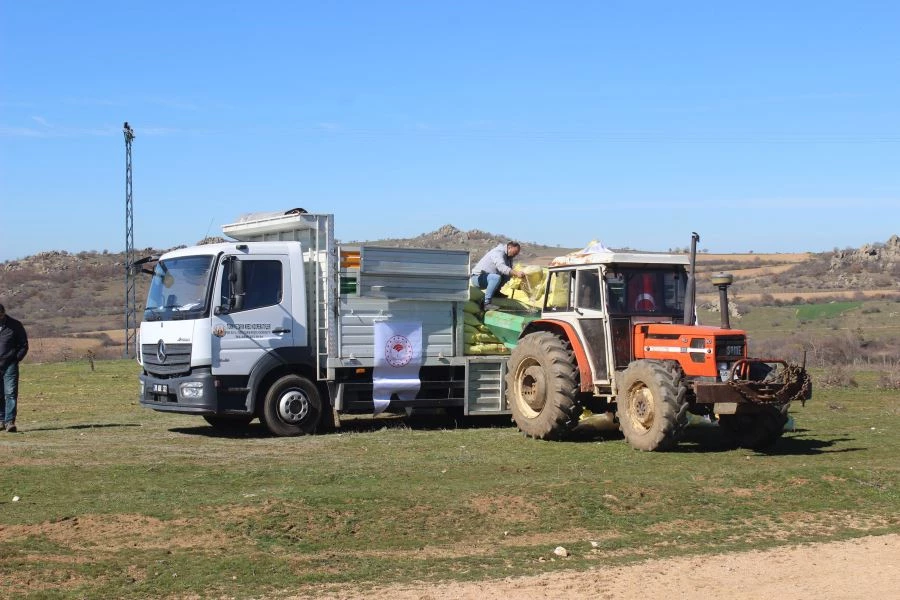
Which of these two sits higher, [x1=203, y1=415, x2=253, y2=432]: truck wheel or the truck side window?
the truck side window

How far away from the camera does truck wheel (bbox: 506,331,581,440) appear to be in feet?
49.9

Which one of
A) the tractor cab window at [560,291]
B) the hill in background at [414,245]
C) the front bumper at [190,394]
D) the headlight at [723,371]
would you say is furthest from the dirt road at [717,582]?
the hill in background at [414,245]

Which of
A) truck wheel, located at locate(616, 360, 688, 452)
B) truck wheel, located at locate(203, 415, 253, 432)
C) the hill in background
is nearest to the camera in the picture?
truck wheel, located at locate(616, 360, 688, 452)

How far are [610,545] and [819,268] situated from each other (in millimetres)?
70859

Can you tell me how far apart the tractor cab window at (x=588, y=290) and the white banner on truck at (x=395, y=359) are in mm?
2772

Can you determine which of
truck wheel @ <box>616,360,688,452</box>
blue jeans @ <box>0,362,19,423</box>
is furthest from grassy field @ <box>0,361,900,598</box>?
blue jeans @ <box>0,362,19,423</box>

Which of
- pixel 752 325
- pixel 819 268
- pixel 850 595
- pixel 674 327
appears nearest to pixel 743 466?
pixel 674 327

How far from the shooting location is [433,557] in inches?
362

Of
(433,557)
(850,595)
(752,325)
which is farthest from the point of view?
(752,325)

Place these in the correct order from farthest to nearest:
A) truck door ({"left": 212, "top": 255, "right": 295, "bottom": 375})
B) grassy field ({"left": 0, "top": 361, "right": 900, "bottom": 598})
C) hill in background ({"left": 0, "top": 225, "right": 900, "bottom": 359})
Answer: hill in background ({"left": 0, "top": 225, "right": 900, "bottom": 359})
truck door ({"left": 212, "top": 255, "right": 295, "bottom": 375})
grassy field ({"left": 0, "top": 361, "right": 900, "bottom": 598})

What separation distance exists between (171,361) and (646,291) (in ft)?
21.8

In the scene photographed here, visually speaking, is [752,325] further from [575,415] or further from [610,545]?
[610,545]

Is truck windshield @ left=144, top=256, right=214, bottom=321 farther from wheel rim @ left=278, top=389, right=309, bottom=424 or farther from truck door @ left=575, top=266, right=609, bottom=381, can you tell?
truck door @ left=575, top=266, right=609, bottom=381

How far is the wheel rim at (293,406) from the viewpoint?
54.0 feet
